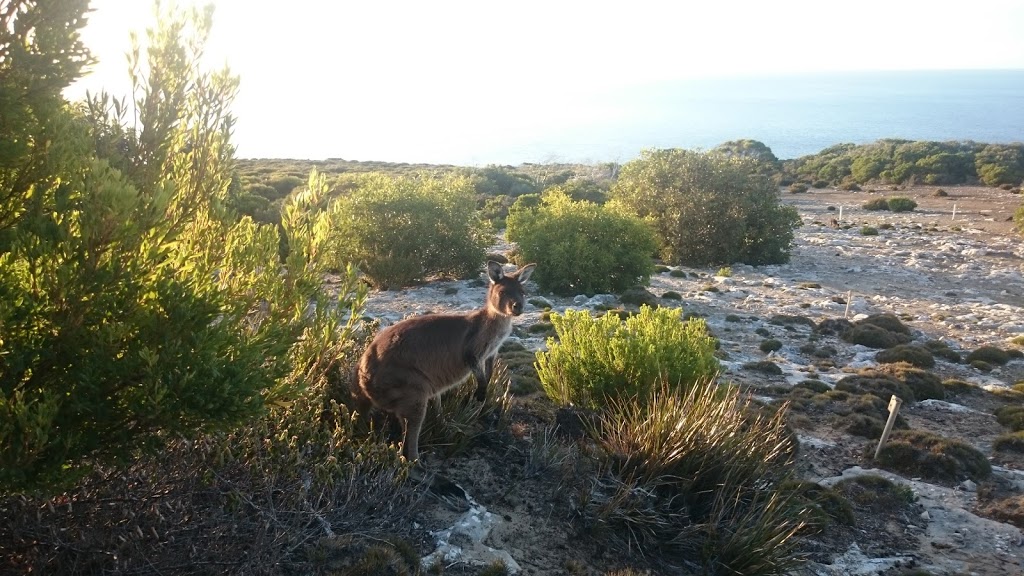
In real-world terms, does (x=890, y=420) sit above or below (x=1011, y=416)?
above

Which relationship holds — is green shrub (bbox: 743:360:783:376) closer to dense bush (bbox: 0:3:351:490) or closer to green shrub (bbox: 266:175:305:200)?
dense bush (bbox: 0:3:351:490)

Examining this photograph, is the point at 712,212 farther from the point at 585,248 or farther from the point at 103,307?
the point at 103,307

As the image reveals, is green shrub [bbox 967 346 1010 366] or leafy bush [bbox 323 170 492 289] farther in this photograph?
leafy bush [bbox 323 170 492 289]

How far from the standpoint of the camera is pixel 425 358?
572 cm

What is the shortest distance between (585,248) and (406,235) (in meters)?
4.74

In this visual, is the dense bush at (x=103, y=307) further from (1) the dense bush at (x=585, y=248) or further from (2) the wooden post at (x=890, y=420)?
(1) the dense bush at (x=585, y=248)

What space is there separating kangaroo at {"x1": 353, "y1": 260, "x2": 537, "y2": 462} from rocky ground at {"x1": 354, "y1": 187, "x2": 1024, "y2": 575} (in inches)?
29.5

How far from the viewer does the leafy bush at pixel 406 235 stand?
18172mm

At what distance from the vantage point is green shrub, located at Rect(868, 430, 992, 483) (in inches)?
341

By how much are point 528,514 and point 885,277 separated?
20808 millimetres

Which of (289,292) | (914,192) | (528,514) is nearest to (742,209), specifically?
(528,514)

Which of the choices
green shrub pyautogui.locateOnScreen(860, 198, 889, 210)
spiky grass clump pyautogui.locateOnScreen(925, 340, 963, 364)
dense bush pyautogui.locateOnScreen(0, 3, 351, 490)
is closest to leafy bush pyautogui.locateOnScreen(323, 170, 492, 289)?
spiky grass clump pyautogui.locateOnScreen(925, 340, 963, 364)

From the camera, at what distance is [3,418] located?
2906mm

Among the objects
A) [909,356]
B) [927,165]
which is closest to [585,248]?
[909,356]
